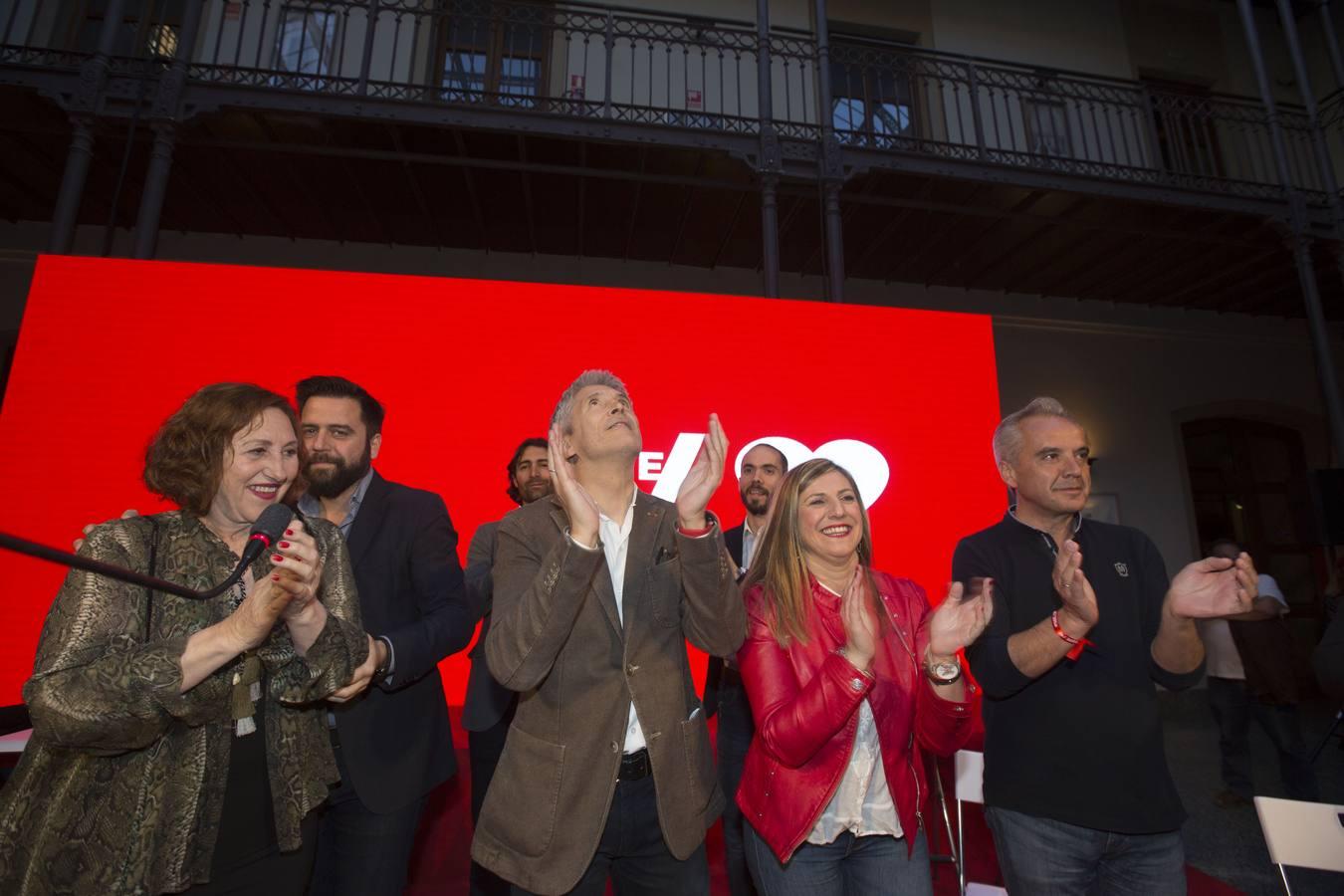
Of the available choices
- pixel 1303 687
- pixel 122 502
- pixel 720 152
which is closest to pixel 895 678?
pixel 122 502

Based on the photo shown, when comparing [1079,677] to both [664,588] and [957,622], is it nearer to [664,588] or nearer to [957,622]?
[957,622]

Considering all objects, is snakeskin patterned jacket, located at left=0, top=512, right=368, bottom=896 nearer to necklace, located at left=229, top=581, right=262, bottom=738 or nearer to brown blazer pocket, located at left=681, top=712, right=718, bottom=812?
necklace, located at left=229, top=581, right=262, bottom=738

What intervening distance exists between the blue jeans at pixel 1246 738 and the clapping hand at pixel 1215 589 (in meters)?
3.97

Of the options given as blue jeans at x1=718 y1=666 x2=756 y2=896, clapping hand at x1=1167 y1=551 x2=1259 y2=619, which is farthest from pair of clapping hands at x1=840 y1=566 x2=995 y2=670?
blue jeans at x1=718 y1=666 x2=756 y2=896

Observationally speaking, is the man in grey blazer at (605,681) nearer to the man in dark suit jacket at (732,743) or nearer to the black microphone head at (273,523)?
the black microphone head at (273,523)

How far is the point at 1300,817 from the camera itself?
2.06 metres

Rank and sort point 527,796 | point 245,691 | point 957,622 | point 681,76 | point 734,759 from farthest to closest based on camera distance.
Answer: point 681,76 → point 734,759 → point 957,622 → point 527,796 → point 245,691

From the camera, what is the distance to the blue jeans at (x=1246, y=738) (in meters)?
4.29

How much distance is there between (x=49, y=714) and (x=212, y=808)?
378mm

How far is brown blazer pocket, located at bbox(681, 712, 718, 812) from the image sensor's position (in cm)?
160

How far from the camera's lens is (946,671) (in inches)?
63.2

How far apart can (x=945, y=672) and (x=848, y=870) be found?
0.55 metres

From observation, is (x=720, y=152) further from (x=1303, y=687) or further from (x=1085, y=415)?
(x=1303, y=687)

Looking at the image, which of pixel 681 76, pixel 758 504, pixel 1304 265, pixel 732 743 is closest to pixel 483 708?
pixel 732 743
